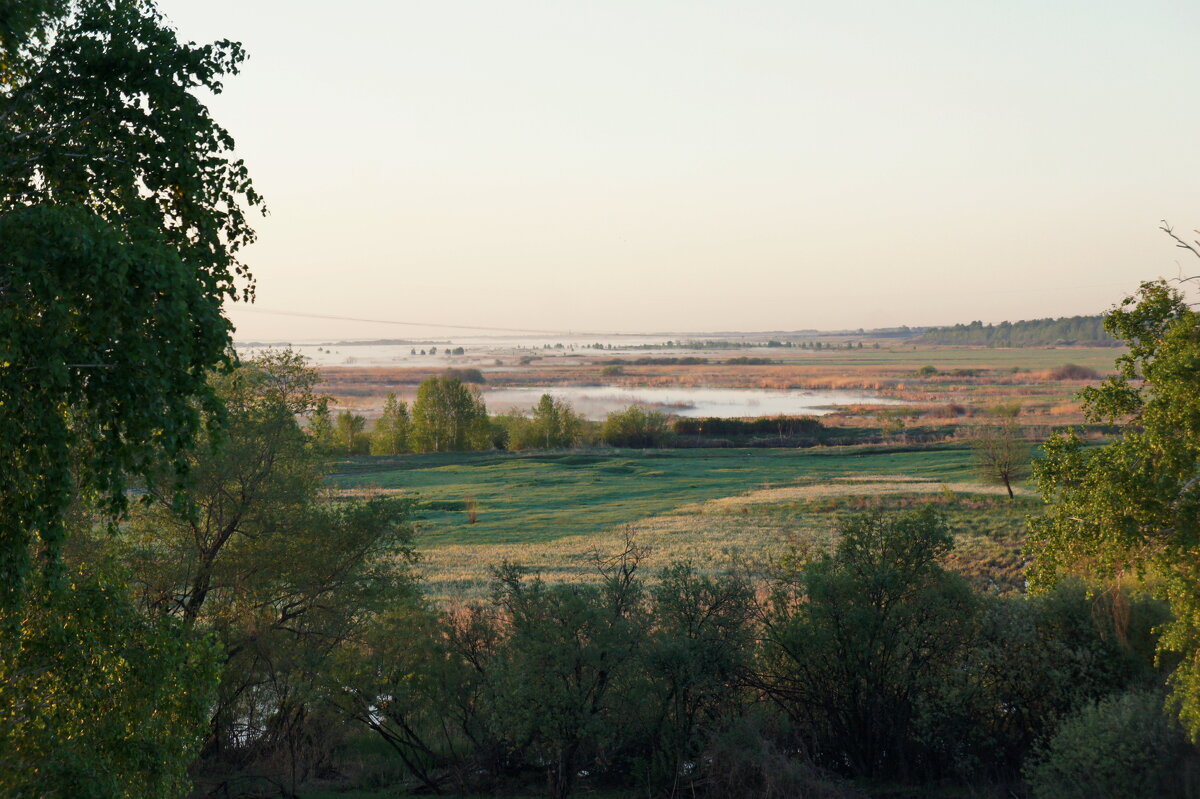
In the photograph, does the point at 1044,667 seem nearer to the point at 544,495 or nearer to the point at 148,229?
the point at 148,229

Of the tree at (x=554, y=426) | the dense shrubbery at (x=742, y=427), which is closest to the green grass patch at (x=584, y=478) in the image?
the tree at (x=554, y=426)

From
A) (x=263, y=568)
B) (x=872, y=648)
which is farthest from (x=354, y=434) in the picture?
(x=872, y=648)

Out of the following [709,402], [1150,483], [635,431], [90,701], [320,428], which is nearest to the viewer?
[90,701]

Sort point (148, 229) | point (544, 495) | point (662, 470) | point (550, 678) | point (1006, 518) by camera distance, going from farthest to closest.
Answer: point (662, 470) < point (544, 495) < point (1006, 518) < point (550, 678) < point (148, 229)

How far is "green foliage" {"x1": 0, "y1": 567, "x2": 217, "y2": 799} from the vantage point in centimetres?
1057

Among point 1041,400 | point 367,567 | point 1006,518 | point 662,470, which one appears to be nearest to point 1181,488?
point 367,567

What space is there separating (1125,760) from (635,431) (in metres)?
97.2

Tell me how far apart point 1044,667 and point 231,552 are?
59.2 ft

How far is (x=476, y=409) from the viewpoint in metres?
119

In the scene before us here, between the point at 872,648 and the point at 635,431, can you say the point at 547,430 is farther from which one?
the point at 872,648

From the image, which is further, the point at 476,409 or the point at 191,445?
the point at 476,409

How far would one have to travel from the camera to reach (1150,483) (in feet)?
49.8

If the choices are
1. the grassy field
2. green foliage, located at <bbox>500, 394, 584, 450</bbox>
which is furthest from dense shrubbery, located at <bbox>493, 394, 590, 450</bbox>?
the grassy field

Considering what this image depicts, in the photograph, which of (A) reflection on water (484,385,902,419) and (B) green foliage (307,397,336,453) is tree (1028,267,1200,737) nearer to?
(B) green foliage (307,397,336,453)
